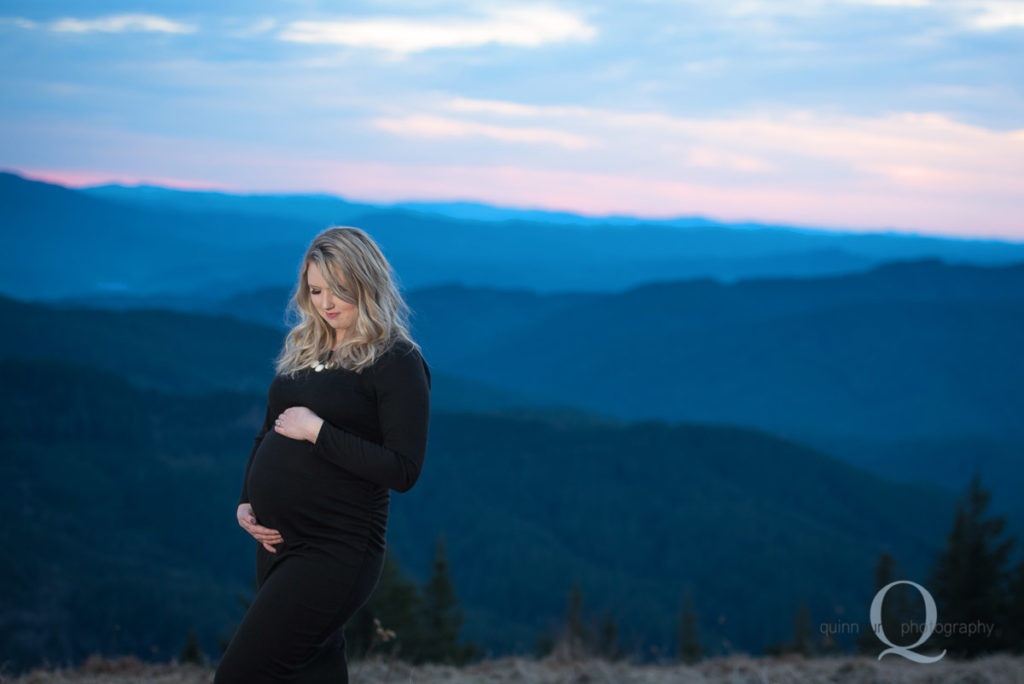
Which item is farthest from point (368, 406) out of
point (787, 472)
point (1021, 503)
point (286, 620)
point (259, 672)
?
point (1021, 503)

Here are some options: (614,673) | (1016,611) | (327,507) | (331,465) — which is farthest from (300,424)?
(1016,611)

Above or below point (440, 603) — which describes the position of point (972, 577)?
above

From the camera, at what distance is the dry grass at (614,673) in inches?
207

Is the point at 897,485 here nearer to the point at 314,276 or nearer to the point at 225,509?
the point at 225,509

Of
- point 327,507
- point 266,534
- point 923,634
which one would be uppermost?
point 327,507

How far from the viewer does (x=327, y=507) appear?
2.91m

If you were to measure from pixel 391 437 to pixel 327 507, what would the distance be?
322mm

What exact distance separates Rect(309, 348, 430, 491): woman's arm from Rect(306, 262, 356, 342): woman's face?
236 millimetres

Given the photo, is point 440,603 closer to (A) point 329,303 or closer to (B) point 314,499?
(B) point 314,499

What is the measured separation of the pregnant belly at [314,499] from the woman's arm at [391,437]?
9 cm

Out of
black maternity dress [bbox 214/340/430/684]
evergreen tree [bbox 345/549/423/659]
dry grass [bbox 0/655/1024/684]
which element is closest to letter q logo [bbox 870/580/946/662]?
dry grass [bbox 0/655/1024/684]

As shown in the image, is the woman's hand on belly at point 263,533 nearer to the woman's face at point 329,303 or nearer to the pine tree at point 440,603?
the woman's face at point 329,303

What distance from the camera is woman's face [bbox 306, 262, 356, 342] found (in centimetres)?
297

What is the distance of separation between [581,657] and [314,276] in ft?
14.4
